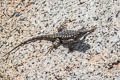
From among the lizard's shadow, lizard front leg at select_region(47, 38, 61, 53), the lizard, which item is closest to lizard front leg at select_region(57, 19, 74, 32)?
the lizard

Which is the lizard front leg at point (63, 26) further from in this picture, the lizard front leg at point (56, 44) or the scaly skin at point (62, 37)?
the lizard front leg at point (56, 44)

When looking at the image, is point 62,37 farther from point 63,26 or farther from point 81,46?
point 81,46

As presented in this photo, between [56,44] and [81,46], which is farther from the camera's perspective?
[56,44]

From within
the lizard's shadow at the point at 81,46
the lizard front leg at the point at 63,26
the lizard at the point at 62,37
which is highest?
the lizard front leg at the point at 63,26

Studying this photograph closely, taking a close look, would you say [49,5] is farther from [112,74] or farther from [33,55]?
[112,74]

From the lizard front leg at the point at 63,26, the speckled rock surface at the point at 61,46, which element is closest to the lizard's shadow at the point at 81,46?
the speckled rock surface at the point at 61,46

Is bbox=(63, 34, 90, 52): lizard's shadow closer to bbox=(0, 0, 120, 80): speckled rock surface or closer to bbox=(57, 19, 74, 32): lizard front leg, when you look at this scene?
bbox=(0, 0, 120, 80): speckled rock surface

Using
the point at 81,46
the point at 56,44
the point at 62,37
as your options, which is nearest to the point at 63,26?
the point at 62,37

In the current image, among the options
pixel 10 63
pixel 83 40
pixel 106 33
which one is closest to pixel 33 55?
pixel 10 63
